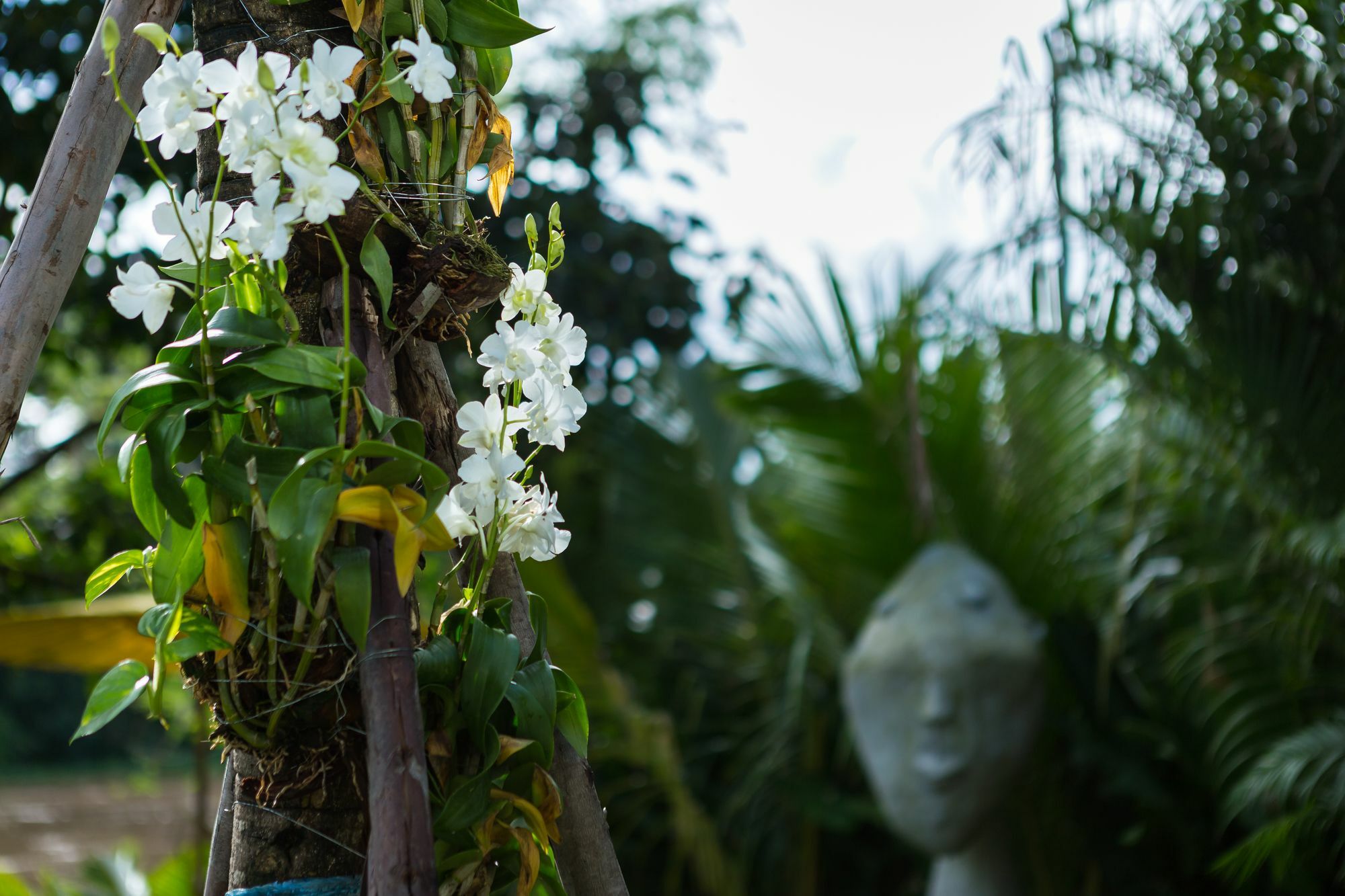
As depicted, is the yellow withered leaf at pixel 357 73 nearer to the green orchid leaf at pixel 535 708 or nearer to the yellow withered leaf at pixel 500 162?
the yellow withered leaf at pixel 500 162

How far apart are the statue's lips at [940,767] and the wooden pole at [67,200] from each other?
267cm

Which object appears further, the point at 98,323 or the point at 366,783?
the point at 98,323

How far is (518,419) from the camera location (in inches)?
32.9

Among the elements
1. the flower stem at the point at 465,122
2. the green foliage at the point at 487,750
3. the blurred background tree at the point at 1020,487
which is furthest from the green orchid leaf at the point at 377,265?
the blurred background tree at the point at 1020,487

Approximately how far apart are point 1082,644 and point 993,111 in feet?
5.39

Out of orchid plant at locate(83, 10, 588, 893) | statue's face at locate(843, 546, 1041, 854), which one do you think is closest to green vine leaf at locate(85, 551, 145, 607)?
orchid plant at locate(83, 10, 588, 893)

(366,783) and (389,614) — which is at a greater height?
(389,614)

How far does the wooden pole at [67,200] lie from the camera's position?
0.89 metres

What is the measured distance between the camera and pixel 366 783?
30.2 inches

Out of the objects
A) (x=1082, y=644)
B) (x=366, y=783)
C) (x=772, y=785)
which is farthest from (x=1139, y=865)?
(x=366, y=783)

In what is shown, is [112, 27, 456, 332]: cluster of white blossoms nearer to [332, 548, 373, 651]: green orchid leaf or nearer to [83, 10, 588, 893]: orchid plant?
[83, 10, 588, 893]: orchid plant

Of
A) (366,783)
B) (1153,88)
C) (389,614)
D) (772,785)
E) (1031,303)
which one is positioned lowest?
(772,785)

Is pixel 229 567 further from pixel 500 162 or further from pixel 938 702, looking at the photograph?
pixel 938 702

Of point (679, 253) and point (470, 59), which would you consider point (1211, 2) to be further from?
point (470, 59)
